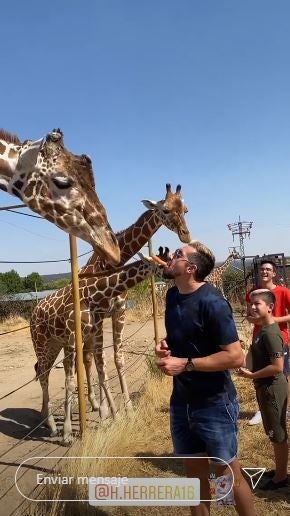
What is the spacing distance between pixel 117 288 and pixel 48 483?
2.64 metres

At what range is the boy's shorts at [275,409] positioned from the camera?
3576 mm

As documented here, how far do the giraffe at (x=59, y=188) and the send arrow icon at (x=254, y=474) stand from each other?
7.65 ft

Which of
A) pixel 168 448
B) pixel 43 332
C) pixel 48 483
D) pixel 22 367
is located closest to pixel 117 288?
pixel 43 332

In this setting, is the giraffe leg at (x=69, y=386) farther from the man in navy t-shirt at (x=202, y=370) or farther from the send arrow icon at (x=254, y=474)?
the man in navy t-shirt at (x=202, y=370)

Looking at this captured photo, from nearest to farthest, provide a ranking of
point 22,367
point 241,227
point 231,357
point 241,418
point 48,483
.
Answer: point 231,357 → point 48,483 → point 241,418 → point 22,367 → point 241,227

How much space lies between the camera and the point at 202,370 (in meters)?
2.41

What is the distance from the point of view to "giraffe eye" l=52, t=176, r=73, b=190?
8.45 ft

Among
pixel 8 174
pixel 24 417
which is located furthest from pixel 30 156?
pixel 24 417

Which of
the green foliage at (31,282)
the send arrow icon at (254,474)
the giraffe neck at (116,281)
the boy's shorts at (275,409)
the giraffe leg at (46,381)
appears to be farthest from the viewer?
the green foliage at (31,282)

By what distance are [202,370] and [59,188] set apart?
1247 mm

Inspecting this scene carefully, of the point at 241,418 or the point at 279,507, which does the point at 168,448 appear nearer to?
the point at 241,418

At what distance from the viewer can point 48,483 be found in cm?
327

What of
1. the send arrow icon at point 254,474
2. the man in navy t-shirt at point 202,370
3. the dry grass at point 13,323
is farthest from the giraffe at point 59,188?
the dry grass at point 13,323

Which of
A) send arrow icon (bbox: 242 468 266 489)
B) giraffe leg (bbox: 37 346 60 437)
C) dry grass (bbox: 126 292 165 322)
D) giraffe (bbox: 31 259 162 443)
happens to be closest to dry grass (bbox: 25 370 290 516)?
send arrow icon (bbox: 242 468 266 489)
